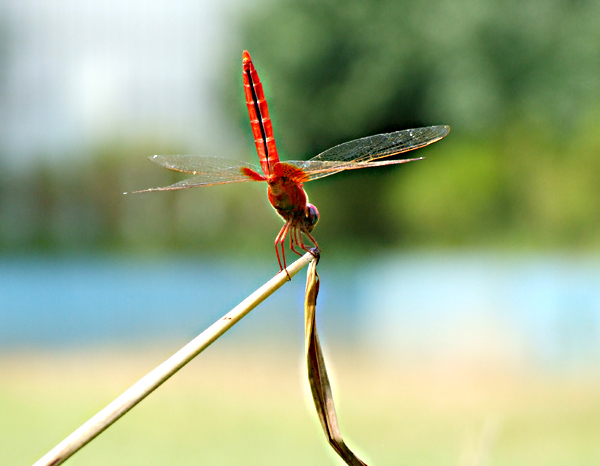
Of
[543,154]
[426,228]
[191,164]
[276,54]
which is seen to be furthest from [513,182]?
[191,164]

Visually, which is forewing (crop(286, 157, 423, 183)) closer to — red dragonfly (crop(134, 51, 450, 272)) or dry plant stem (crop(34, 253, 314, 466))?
red dragonfly (crop(134, 51, 450, 272))

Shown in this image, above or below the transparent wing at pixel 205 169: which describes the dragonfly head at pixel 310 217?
below

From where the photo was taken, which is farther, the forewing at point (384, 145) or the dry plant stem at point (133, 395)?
the forewing at point (384, 145)

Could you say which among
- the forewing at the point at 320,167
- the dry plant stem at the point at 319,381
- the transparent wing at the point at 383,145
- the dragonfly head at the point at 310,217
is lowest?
the dry plant stem at the point at 319,381

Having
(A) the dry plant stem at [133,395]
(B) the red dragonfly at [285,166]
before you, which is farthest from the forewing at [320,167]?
(A) the dry plant stem at [133,395]

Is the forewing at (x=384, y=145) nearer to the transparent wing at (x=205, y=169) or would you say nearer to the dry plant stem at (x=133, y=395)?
the transparent wing at (x=205, y=169)

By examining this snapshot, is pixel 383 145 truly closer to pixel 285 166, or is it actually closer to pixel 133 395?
pixel 285 166

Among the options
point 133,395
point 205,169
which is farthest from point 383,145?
point 133,395
